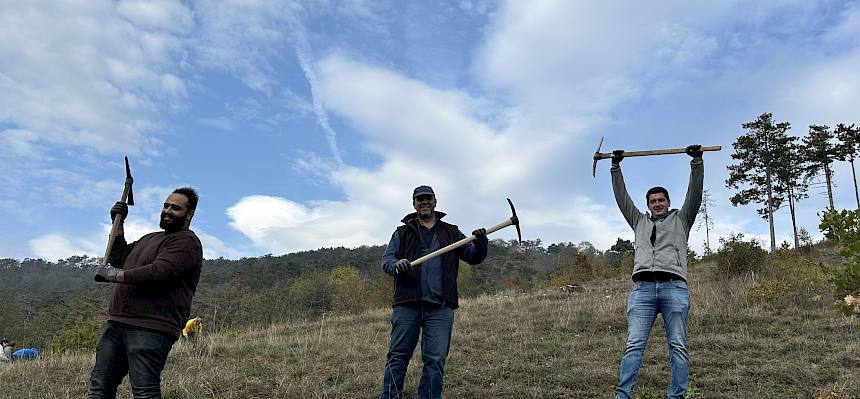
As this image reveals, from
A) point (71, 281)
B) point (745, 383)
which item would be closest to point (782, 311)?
point (745, 383)

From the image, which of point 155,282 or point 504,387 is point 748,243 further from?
point 155,282

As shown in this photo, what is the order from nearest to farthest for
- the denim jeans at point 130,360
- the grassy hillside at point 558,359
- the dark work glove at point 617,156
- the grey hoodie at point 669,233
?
the denim jeans at point 130,360
the grey hoodie at point 669,233
the dark work glove at point 617,156
the grassy hillside at point 558,359

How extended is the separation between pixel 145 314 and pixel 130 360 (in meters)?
0.24

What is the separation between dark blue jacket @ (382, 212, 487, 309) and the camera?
13.2 ft

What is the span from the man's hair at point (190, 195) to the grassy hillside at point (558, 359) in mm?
2144

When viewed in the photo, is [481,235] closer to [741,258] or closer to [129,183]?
[129,183]

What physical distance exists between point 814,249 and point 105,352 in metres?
23.2

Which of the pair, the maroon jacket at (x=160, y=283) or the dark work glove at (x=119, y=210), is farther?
the dark work glove at (x=119, y=210)

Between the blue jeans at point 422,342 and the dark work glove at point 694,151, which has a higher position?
the dark work glove at point 694,151

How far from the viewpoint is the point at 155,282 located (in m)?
3.04

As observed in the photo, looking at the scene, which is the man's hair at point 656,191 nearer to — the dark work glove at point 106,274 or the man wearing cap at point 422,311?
the man wearing cap at point 422,311

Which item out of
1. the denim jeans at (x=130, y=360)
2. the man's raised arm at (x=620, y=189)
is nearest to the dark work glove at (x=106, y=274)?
the denim jeans at (x=130, y=360)

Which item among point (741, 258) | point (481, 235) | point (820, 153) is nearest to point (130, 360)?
point (481, 235)

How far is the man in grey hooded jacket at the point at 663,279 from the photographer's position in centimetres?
369
